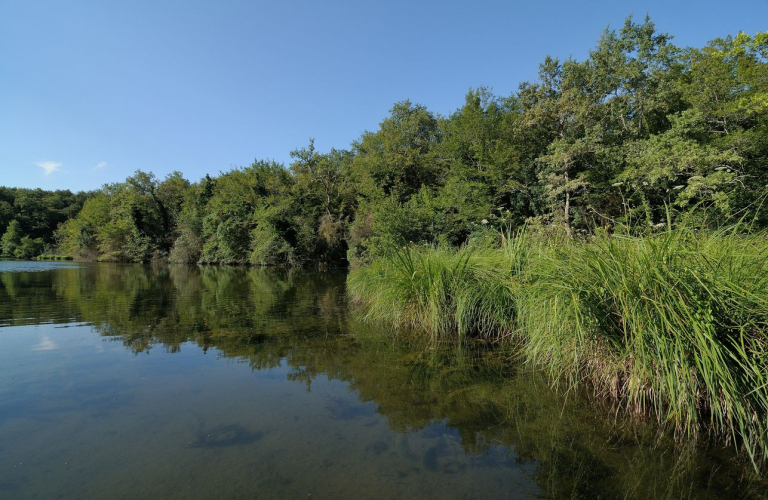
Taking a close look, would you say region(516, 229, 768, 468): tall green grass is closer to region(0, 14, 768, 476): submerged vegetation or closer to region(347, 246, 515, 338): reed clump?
region(0, 14, 768, 476): submerged vegetation

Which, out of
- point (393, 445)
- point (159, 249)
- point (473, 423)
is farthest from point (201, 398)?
point (159, 249)

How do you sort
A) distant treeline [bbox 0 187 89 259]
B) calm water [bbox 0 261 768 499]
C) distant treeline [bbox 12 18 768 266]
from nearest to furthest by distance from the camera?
calm water [bbox 0 261 768 499] → distant treeline [bbox 12 18 768 266] → distant treeline [bbox 0 187 89 259]

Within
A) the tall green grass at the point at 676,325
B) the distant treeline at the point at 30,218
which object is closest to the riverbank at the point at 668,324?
the tall green grass at the point at 676,325

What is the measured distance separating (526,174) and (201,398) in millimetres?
23888

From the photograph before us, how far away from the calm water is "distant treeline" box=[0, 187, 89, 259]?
71.8 meters

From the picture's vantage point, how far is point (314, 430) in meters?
3.83

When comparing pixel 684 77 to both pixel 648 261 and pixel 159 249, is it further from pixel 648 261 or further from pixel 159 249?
pixel 159 249

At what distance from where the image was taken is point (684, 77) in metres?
20.8

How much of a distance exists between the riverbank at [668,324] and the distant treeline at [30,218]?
3069 inches

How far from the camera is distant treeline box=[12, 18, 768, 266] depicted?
15.9 metres

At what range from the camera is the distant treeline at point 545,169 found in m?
15.9

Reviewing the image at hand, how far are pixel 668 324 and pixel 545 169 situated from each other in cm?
2028

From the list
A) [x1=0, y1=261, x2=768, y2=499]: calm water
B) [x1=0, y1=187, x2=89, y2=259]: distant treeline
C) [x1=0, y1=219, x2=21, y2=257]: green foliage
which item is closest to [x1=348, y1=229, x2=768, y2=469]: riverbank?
[x1=0, y1=261, x2=768, y2=499]: calm water

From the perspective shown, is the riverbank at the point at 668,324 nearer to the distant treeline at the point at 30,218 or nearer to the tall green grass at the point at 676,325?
the tall green grass at the point at 676,325
